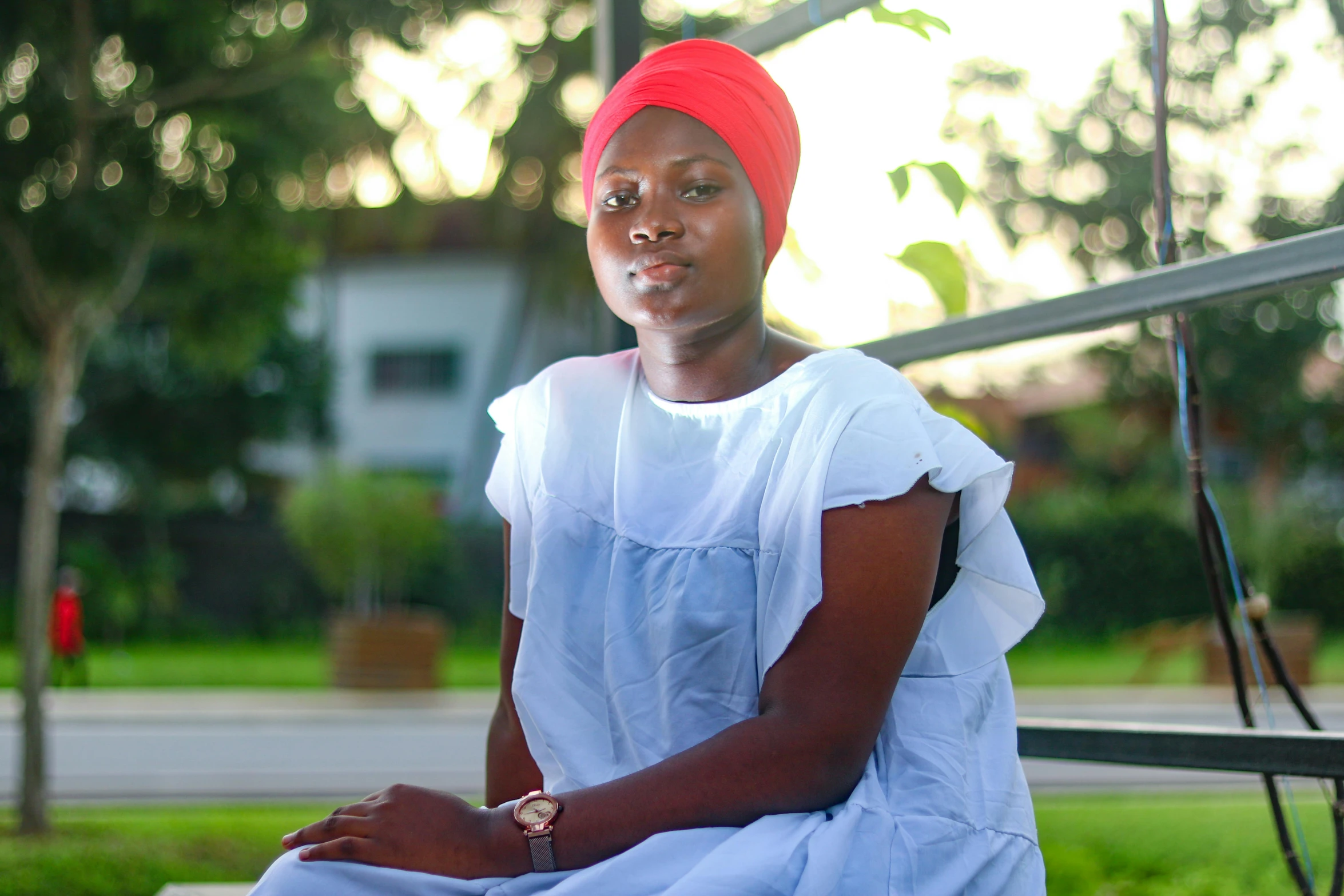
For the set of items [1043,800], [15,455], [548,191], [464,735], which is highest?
[548,191]

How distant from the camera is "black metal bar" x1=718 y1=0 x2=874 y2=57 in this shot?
2285 mm

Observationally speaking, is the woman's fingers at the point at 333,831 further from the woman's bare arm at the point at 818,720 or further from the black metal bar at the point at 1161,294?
the black metal bar at the point at 1161,294

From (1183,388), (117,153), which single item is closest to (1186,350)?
(1183,388)

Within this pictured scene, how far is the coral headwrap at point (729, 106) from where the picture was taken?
4.76 ft

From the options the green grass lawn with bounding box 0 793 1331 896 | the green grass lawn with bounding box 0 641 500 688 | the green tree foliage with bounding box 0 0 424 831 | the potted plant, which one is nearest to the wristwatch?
the green grass lawn with bounding box 0 793 1331 896

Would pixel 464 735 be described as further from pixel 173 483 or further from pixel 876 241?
pixel 173 483

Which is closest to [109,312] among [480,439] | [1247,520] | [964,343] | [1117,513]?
[964,343]

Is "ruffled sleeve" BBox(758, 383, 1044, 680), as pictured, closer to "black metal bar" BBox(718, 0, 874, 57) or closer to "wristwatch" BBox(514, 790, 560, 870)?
"wristwatch" BBox(514, 790, 560, 870)

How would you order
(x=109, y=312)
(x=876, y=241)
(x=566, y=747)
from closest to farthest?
(x=566, y=747), (x=876, y=241), (x=109, y=312)

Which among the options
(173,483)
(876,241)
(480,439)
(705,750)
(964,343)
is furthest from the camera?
(480,439)

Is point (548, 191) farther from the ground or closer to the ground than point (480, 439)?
farther from the ground

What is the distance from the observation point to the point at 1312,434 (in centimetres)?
2089

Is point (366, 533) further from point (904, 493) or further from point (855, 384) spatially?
point (904, 493)

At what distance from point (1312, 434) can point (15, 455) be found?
2138 centimetres
